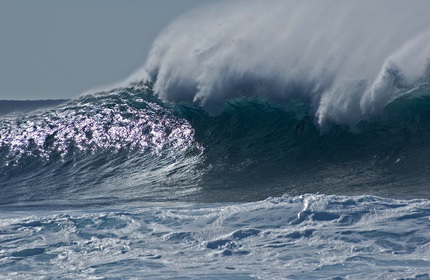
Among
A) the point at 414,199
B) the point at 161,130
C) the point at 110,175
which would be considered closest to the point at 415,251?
the point at 414,199

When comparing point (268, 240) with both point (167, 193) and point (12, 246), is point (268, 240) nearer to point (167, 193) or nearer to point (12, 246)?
point (12, 246)

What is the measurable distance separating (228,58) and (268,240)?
8571 millimetres

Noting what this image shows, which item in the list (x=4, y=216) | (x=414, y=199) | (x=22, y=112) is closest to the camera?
(x=414, y=199)

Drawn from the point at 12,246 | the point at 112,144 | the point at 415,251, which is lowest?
the point at 415,251

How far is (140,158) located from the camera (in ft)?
50.8

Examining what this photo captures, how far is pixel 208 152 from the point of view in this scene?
602 inches

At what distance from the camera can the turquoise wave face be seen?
13.3 metres

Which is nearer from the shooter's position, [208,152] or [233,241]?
[233,241]

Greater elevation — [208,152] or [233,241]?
[208,152]

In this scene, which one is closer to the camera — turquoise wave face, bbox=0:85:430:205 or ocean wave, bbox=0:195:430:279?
ocean wave, bbox=0:195:430:279

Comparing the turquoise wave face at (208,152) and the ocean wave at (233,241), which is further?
the turquoise wave face at (208,152)

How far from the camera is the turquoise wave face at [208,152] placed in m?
13.3

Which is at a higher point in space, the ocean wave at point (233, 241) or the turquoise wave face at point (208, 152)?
the turquoise wave face at point (208, 152)

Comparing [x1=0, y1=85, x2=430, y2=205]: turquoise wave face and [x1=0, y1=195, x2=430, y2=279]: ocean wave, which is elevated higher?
[x1=0, y1=85, x2=430, y2=205]: turquoise wave face
